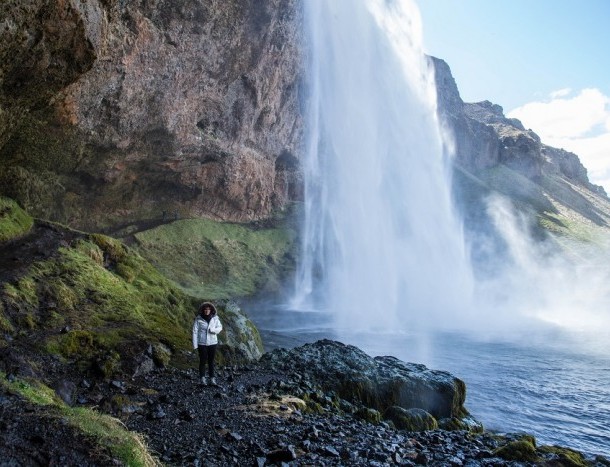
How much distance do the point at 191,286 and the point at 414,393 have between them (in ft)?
110

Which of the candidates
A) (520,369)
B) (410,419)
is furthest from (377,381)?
(520,369)

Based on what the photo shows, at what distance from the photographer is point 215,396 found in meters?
11.5

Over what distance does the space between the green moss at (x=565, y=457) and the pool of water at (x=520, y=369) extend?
141 inches

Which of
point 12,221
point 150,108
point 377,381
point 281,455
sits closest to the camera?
point 281,455

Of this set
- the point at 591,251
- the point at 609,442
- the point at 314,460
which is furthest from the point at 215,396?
the point at 591,251

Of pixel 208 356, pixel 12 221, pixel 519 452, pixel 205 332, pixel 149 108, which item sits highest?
pixel 149 108

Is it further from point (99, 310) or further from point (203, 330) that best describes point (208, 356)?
point (99, 310)

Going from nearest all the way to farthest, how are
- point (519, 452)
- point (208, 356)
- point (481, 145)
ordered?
point (519, 452)
point (208, 356)
point (481, 145)

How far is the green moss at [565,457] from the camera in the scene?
1162cm

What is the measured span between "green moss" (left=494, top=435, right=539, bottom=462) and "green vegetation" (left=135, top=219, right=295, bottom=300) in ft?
118

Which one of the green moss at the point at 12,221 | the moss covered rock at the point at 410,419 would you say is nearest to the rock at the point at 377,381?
the moss covered rock at the point at 410,419

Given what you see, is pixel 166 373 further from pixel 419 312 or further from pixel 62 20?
pixel 419 312

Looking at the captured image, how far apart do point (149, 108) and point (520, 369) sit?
109ft

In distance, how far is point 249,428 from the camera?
9.47 metres
